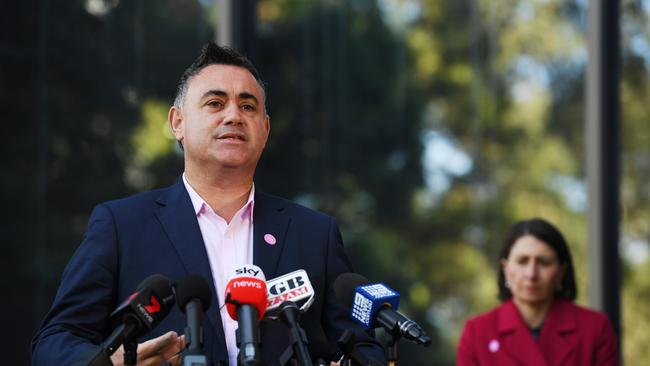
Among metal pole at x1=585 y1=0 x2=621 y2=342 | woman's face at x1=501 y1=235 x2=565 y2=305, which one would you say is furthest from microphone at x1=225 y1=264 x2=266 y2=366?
metal pole at x1=585 y1=0 x2=621 y2=342

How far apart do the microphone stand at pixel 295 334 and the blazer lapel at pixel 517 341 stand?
2.17 meters

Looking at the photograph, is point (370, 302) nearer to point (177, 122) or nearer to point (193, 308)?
point (193, 308)

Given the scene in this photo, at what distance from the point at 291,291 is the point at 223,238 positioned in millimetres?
397

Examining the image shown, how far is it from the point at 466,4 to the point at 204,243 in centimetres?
326

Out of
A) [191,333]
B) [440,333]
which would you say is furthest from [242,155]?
[440,333]

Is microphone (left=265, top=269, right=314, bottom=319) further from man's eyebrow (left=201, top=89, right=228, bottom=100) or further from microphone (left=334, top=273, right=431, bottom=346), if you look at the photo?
man's eyebrow (left=201, top=89, right=228, bottom=100)

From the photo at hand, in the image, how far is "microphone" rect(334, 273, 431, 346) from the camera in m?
1.95

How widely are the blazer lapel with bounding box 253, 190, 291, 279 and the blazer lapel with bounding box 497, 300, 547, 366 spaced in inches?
69.6

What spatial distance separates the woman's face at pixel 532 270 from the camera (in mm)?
4043

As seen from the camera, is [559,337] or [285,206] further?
[559,337]

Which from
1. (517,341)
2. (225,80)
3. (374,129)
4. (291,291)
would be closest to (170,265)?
(291,291)

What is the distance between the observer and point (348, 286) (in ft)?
7.02

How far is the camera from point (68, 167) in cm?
403

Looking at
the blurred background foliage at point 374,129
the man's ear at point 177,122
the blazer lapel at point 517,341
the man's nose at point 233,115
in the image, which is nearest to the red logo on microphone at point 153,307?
the man's nose at point 233,115
